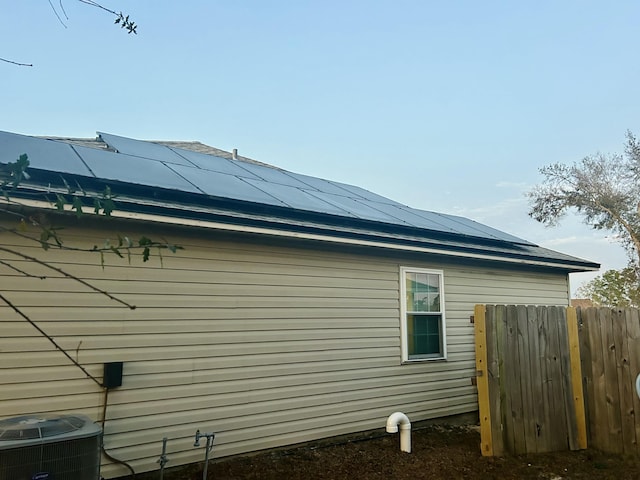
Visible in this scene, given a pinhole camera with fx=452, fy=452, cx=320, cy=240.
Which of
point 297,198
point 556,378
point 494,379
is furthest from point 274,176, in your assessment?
point 556,378

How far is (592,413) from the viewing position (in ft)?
17.2

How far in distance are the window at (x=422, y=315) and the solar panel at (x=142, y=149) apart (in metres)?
3.61

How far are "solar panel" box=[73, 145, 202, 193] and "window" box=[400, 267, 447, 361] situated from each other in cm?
324

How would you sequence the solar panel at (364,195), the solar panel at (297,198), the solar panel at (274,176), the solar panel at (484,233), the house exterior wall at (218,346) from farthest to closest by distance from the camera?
the solar panel at (364,195), the solar panel at (484,233), the solar panel at (274,176), the solar panel at (297,198), the house exterior wall at (218,346)

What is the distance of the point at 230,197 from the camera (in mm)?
4953

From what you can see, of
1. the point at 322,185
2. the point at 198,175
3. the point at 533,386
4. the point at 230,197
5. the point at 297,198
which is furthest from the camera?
the point at 322,185

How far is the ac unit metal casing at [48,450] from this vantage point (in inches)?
103

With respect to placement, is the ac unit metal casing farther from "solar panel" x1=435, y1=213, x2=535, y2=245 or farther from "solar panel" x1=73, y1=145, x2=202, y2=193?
"solar panel" x1=435, y1=213, x2=535, y2=245

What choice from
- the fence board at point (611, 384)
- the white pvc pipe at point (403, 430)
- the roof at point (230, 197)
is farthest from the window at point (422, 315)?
the fence board at point (611, 384)

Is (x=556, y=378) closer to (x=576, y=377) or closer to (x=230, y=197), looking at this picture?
(x=576, y=377)

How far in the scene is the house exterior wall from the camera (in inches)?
153

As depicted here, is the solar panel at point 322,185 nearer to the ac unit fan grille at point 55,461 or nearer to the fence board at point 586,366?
the fence board at point 586,366

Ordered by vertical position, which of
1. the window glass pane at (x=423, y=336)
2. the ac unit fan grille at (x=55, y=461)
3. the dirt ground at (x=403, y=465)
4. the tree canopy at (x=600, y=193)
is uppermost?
the tree canopy at (x=600, y=193)

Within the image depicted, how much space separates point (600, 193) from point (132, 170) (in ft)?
74.8
